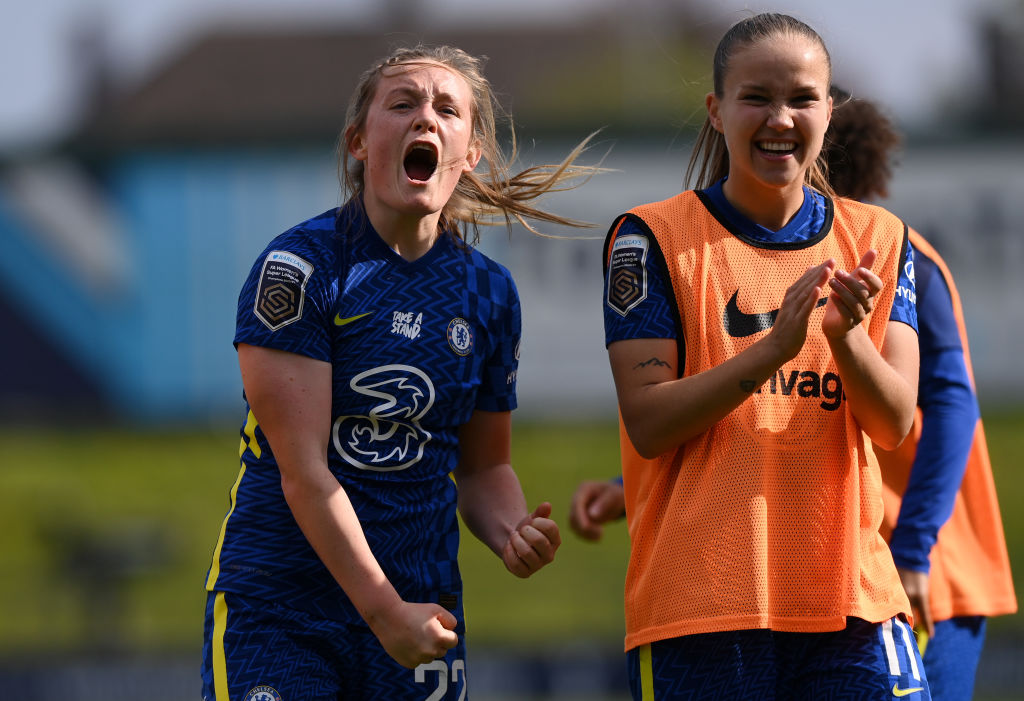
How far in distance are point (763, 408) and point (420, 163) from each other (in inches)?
35.6

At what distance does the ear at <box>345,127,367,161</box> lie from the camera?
2.97 metres

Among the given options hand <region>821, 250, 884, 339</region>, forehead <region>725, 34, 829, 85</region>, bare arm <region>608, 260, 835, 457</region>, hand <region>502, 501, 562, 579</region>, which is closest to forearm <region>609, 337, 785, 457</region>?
bare arm <region>608, 260, 835, 457</region>

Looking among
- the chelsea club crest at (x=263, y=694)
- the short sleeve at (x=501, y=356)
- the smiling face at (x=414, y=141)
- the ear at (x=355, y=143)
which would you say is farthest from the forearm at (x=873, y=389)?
the chelsea club crest at (x=263, y=694)

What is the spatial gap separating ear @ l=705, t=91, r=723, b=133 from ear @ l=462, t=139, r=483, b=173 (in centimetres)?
53

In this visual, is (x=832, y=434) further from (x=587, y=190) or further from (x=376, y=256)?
(x=587, y=190)

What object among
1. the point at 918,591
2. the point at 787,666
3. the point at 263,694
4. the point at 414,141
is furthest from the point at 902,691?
the point at 414,141

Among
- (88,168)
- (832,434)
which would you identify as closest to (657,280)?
(832,434)

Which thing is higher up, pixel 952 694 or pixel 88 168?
pixel 88 168

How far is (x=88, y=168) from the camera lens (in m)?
17.2

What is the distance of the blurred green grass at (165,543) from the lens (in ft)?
40.0

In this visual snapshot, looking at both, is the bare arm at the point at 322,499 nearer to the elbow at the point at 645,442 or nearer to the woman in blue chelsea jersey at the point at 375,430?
the woman in blue chelsea jersey at the point at 375,430

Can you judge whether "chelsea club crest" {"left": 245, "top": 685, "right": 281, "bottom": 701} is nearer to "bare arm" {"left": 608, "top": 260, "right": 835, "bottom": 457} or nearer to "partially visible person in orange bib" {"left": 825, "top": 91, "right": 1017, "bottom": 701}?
"bare arm" {"left": 608, "top": 260, "right": 835, "bottom": 457}

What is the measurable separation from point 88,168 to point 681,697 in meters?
15.9

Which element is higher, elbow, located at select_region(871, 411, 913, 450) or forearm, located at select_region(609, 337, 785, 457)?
forearm, located at select_region(609, 337, 785, 457)
